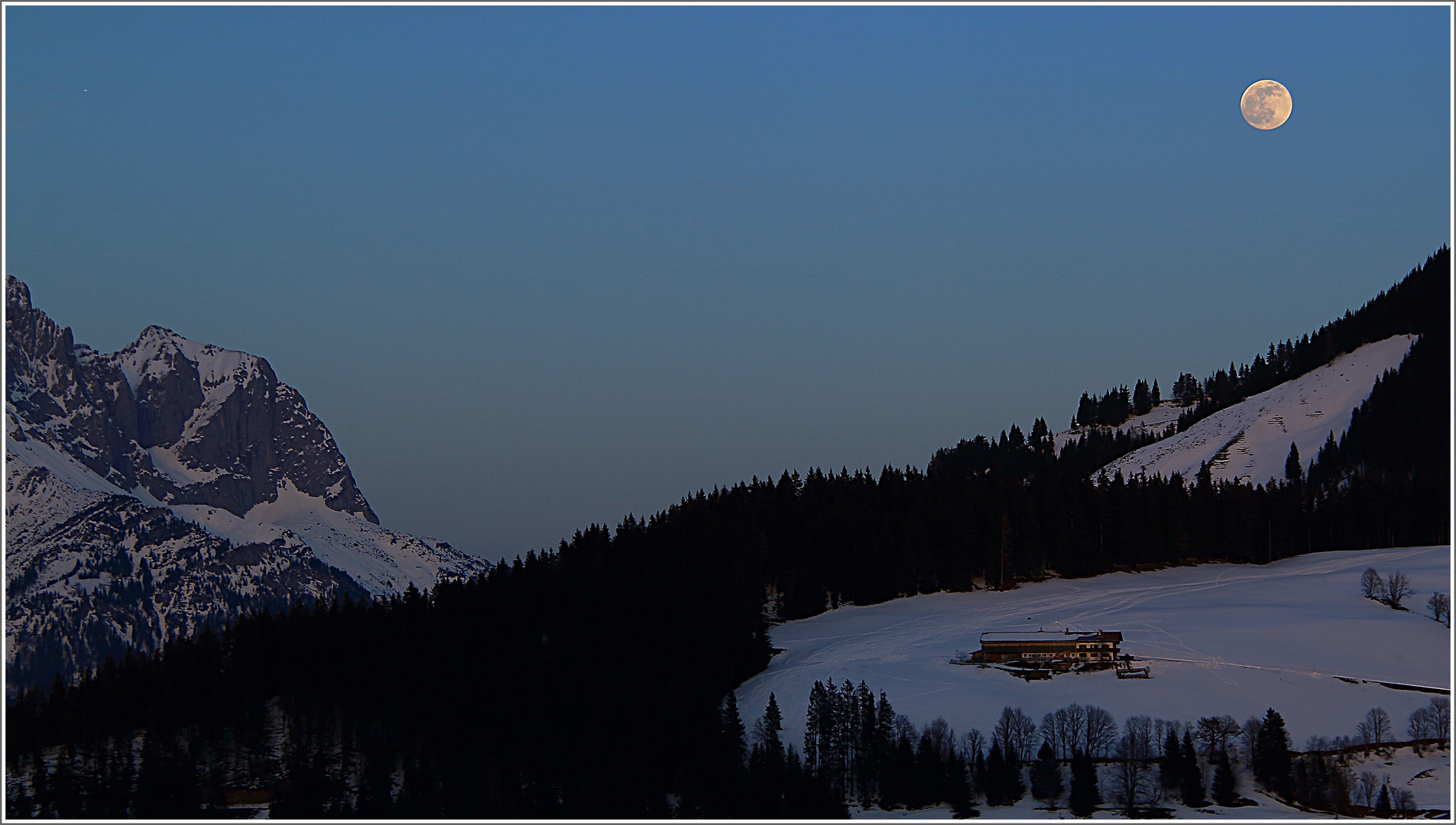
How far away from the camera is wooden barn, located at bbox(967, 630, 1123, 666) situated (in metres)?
128

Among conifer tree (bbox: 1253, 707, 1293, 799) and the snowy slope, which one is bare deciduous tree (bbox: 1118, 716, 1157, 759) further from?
conifer tree (bbox: 1253, 707, 1293, 799)

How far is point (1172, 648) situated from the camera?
13162 cm

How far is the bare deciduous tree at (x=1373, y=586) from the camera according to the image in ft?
486

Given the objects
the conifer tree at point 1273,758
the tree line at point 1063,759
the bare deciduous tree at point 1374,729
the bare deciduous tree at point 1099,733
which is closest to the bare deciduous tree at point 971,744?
the tree line at point 1063,759

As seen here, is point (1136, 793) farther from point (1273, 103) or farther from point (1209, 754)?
point (1273, 103)

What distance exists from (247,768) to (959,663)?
59163 mm

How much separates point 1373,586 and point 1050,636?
38255 mm

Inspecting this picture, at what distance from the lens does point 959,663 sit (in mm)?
129500

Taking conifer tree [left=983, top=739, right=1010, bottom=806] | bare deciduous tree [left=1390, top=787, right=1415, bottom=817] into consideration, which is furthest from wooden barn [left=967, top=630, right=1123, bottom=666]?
bare deciduous tree [left=1390, top=787, right=1415, bottom=817]

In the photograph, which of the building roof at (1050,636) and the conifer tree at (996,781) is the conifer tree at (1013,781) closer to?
the conifer tree at (996,781)

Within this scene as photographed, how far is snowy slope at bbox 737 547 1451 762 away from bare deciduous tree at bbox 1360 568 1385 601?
1264 millimetres

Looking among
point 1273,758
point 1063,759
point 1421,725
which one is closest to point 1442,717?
point 1421,725

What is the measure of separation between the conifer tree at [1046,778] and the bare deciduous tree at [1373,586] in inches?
2311

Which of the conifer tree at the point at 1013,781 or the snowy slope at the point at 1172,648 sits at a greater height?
the snowy slope at the point at 1172,648
